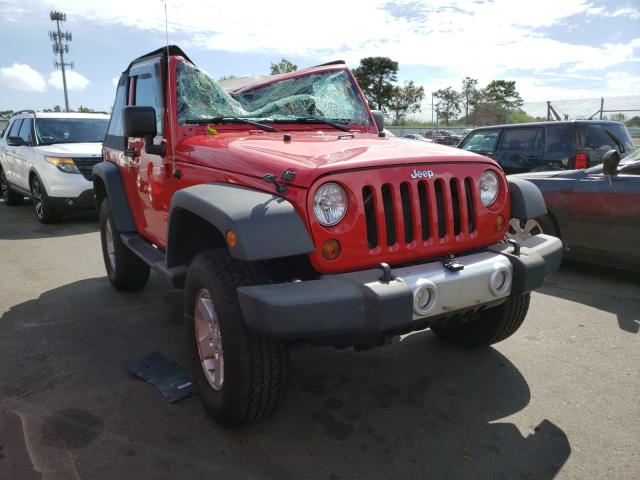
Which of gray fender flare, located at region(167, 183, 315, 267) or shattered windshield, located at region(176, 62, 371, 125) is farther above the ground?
shattered windshield, located at region(176, 62, 371, 125)

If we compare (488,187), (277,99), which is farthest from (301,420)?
(277,99)

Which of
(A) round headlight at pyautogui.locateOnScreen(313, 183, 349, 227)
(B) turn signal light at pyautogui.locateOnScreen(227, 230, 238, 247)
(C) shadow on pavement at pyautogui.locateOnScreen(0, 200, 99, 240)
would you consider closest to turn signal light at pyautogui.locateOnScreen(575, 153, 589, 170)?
(A) round headlight at pyautogui.locateOnScreen(313, 183, 349, 227)

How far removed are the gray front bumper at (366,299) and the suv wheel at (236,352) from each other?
0.22 m

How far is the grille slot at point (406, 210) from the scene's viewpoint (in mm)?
2579

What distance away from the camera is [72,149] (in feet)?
29.0

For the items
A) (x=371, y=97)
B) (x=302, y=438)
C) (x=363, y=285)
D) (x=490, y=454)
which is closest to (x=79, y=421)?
(x=302, y=438)

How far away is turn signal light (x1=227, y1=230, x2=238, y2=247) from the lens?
2.26 meters

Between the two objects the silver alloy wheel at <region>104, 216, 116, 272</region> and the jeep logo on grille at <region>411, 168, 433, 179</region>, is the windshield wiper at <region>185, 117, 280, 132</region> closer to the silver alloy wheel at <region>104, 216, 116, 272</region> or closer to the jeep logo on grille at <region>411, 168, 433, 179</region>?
the jeep logo on grille at <region>411, 168, 433, 179</region>

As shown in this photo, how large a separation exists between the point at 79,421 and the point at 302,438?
122cm

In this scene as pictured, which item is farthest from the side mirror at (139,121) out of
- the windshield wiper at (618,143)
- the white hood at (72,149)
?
the windshield wiper at (618,143)

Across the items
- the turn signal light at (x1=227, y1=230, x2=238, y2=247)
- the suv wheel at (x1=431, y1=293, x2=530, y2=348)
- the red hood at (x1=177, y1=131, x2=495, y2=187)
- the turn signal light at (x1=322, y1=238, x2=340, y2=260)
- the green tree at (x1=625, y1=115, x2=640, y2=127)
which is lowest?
the suv wheel at (x1=431, y1=293, x2=530, y2=348)

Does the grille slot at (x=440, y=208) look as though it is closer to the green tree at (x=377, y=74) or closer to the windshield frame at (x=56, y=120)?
the windshield frame at (x=56, y=120)

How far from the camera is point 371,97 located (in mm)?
56781

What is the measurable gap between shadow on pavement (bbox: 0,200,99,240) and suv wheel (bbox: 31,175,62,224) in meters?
0.11
